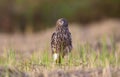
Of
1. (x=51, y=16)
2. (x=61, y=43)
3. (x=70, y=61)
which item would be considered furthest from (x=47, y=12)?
(x=70, y=61)

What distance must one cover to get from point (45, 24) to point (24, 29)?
1.34m

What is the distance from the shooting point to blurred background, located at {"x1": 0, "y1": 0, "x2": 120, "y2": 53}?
22.8 meters

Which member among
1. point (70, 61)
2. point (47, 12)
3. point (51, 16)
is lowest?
point (70, 61)

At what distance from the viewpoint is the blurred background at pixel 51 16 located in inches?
897

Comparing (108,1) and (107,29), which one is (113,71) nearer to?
(107,29)

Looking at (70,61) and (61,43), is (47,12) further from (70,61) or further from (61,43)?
(70,61)

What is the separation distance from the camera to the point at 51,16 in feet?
80.3

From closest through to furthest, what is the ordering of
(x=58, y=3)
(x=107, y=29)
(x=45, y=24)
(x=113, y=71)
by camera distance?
(x=113, y=71)
(x=107, y=29)
(x=45, y=24)
(x=58, y=3)

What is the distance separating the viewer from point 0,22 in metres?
24.6

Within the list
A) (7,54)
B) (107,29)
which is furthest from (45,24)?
(7,54)

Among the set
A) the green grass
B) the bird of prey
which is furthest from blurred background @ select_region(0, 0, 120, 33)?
the green grass

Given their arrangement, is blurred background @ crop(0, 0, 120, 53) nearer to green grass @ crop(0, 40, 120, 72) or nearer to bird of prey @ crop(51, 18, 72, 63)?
bird of prey @ crop(51, 18, 72, 63)

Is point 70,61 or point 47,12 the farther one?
point 47,12

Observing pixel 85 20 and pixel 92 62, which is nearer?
pixel 92 62
